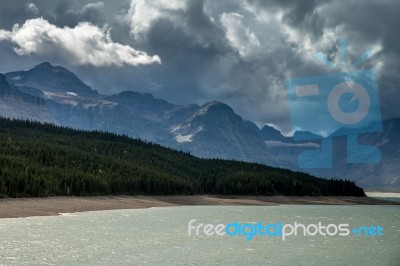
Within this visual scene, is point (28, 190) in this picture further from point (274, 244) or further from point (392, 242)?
point (392, 242)

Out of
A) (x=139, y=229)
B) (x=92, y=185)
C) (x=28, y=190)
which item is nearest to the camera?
(x=139, y=229)

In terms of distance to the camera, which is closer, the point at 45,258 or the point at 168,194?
the point at 45,258

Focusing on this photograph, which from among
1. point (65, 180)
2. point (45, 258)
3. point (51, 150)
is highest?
point (51, 150)

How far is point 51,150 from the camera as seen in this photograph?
550 ft

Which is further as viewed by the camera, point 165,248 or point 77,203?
point 77,203

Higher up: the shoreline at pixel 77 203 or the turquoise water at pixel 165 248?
the shoreline at pixel 77 203

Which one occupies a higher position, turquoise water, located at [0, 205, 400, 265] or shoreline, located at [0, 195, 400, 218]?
shoreline, located at [0, 195, 400, 218]

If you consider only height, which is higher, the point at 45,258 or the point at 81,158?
the point at 81,158

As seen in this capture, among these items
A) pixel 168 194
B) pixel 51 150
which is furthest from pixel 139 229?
pixel 51 150

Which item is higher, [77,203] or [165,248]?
[77,203]

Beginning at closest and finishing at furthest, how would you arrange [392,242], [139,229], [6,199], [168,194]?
[392,242]
[139,229]
[6,199]
[168,194]

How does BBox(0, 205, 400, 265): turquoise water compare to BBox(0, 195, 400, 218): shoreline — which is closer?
BBox(0, 205, 400, 265): turquoise water

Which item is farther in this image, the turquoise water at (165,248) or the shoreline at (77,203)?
the shoreline at (77,203)

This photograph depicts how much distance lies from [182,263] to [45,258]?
10131mm
